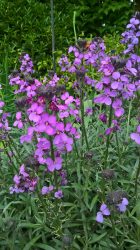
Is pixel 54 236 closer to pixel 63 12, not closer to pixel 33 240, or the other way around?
pixel 33 240

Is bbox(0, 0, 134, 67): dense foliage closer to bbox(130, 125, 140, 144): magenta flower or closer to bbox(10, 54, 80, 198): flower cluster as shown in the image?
bbox(10, 54, 80, 198): flower cluster

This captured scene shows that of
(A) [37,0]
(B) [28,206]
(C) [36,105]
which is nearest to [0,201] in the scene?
(B) [28,206]

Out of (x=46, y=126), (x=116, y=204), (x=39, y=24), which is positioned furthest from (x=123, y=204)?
(x=39, y=24)

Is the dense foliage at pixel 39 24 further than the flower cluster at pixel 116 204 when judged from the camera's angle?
Yes

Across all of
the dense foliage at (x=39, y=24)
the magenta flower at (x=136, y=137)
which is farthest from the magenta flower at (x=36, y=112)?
the dense foliage at (x=39, y=24)

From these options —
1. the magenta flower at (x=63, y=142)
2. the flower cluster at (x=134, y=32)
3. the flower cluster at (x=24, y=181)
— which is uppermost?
the flower cluster at (x=134, y=32)

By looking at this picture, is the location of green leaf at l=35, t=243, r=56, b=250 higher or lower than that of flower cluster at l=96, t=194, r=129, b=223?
lower

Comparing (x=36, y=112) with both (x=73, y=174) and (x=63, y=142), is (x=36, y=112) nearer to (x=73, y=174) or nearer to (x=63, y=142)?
(x=63, y=142)

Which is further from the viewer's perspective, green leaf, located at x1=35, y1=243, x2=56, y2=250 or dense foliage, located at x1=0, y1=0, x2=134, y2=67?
dense foliage, located at x1=0, y1=0, x2=134, y2=67

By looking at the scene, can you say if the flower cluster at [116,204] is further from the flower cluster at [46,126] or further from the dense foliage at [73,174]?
the flower cluster at [46,126]

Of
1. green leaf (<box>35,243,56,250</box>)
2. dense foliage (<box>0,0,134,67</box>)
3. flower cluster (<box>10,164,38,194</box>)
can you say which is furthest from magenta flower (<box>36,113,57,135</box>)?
dense foliage (<box>0,0,134,67</box>)

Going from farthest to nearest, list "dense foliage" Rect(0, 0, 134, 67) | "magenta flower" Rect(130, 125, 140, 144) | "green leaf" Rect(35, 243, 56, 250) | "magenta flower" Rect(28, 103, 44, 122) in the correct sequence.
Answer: "dense foliage" Rect(0, 0, 134, 67) → "green leaf" Rect(35, 243, 56, 250) → "magenta flower" Rect(130, 125, 140, 144) → "magenta flower" Rect(28, 103, 44, 122)
